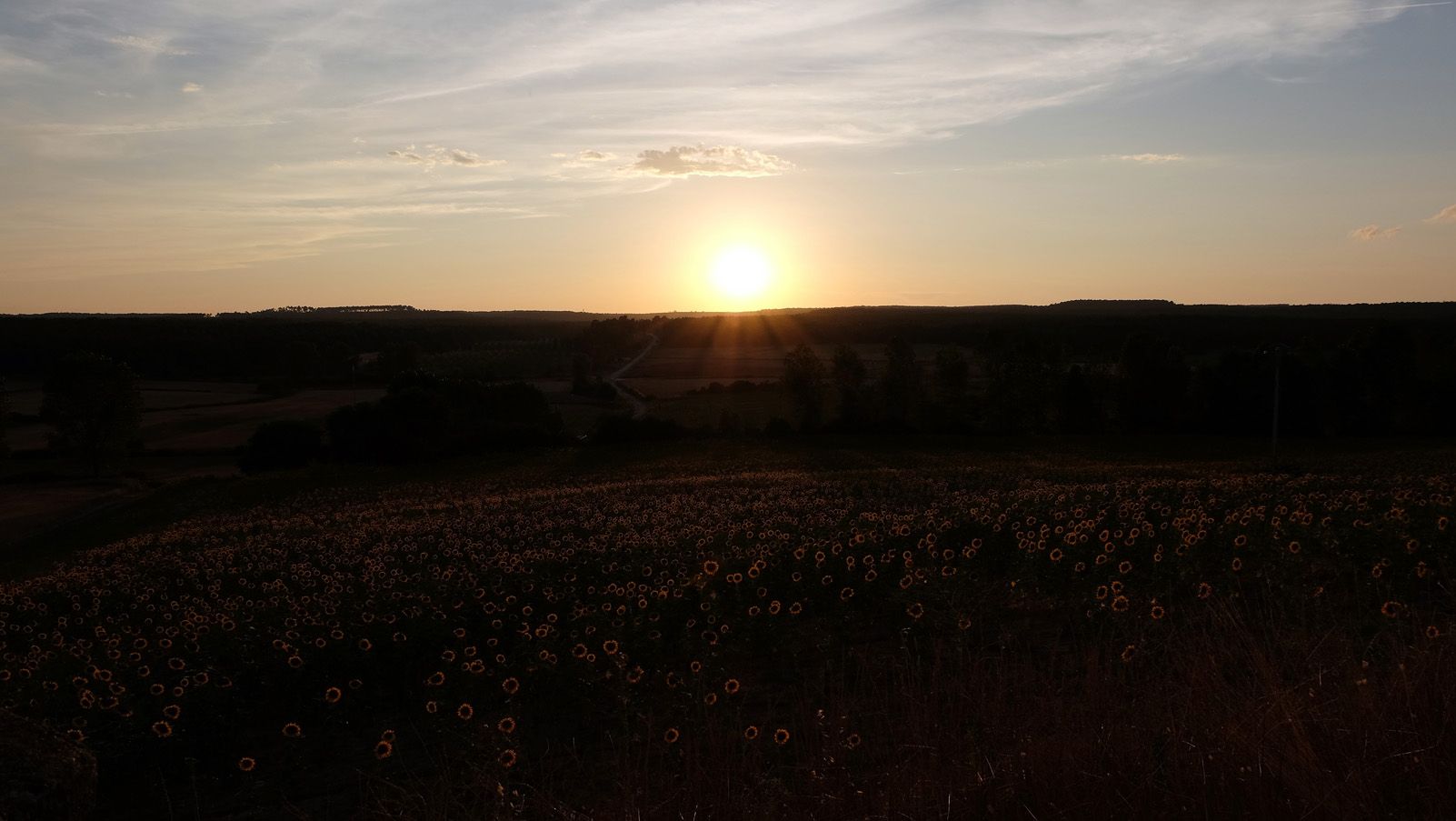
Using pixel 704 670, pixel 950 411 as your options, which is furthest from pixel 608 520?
pixel 950 411

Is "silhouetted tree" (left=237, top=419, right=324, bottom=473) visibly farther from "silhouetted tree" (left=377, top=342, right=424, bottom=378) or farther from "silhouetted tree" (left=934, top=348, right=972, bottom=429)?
"silhouetted tree" (left=377, top=342, right=424, bottom=378)

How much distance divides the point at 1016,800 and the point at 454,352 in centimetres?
13813

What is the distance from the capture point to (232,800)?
6.79 m

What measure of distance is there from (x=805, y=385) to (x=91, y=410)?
150ft

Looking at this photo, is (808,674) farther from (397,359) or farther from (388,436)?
(397,359)

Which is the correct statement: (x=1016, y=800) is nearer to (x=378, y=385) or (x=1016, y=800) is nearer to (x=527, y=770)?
(x=527, y=770)

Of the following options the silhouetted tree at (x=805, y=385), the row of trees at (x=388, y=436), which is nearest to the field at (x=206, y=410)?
the row of trees at (x=388, y=436)

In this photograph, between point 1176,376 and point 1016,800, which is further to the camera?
point 1176,376

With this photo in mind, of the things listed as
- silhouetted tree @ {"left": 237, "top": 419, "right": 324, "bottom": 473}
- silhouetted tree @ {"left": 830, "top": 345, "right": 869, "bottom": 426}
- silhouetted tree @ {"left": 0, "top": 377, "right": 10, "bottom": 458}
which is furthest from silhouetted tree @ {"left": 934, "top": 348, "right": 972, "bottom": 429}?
silhouetted tree @ {"left": 0, "top": 377, "right": 10, "bottom": 458}

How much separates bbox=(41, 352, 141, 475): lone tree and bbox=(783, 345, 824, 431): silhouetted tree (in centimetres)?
4276

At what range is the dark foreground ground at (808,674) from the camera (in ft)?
15.0

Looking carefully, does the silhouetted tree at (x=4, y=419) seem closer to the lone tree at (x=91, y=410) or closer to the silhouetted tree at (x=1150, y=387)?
the lone tree at (x=91, y=410)

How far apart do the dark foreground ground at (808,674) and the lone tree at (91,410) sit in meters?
58.6

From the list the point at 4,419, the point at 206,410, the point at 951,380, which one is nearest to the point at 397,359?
the point at 206,410
